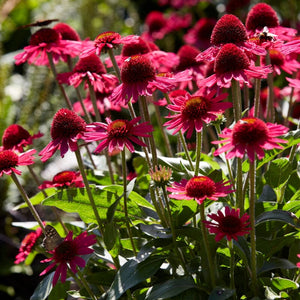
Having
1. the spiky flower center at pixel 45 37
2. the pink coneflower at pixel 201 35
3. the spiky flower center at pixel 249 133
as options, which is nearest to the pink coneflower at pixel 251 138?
the spiky flower center at pixel 249 133

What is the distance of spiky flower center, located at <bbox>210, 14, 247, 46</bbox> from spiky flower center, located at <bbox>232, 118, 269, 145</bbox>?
22 cm

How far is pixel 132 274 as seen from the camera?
823 mm

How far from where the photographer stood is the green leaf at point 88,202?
2.97 ft

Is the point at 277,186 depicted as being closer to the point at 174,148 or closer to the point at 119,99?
the point at 119,99

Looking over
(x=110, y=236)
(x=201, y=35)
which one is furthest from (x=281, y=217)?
(x=201, y=35)

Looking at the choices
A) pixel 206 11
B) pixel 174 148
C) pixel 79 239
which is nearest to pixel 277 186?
pixel 79 239

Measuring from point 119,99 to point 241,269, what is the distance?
400 mm

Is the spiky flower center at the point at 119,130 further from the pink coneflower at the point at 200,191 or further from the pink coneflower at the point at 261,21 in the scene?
the pink coneflower at the point at 261,21

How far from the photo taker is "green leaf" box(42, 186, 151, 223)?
35.6 inches

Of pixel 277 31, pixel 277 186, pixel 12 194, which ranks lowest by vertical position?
pixel 12 194

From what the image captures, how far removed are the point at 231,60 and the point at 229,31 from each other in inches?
4.2

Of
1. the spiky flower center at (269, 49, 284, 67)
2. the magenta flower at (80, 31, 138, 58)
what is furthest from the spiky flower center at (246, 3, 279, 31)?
the magenta flower at (80, 31, 138, 58)

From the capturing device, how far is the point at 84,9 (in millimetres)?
2818

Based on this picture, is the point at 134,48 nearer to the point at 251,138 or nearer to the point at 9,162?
the point at 9,162
